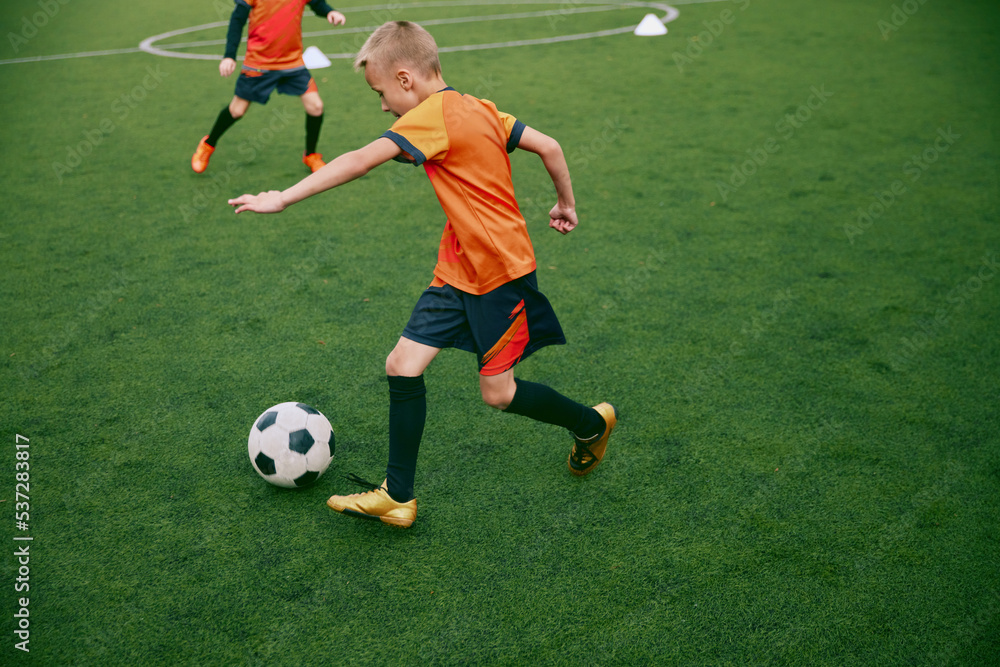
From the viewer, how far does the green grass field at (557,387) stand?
90.3 inches

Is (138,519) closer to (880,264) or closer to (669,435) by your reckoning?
(669,435)

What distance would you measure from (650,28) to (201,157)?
22.0 feet

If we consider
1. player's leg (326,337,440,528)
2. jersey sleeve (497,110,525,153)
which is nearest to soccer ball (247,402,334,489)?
player's leg (326,337,440,528)

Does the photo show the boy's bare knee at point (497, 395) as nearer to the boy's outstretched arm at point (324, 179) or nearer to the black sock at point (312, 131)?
the boy's outstretched arm at point (324, 179)

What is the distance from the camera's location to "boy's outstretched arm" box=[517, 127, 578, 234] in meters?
2.45

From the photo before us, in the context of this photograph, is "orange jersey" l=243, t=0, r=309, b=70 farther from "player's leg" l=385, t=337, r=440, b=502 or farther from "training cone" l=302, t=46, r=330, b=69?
"player's leg" l=385, t=337, r=440, b=502

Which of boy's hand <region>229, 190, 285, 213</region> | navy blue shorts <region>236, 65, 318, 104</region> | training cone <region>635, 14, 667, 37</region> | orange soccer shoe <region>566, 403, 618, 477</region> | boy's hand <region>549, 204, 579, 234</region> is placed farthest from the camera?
training cone <region>635, 14, 667, 37</region>

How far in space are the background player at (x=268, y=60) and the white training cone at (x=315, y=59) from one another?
324cm

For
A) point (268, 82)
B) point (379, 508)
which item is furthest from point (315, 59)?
point (379, 508)

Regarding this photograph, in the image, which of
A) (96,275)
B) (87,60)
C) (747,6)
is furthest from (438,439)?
(747,6)

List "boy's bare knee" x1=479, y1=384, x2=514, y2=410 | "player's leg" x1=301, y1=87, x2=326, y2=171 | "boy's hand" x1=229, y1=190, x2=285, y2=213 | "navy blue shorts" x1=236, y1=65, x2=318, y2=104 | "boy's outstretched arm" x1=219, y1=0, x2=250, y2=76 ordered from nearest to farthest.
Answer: "boy's hand" x1=229, y1=190, x2=285, y2=213, "boy's bare knee" x1=479, y1=384, x2=514, y2=410, "boy's outstretched arm" x1=219, y1=0, x2=250, y2=76, "navy blue shorts" x1=236, y1=65, x2=318, y2=104, "player's leg" x1=301, y1=87, x2=326, y2=171

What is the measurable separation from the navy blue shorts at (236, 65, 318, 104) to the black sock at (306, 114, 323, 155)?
Answer: 0.66 feet

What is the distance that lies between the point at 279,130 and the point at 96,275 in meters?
3.02

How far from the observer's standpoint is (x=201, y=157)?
231 inches
